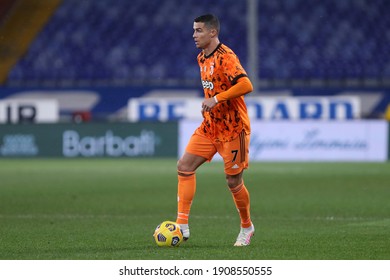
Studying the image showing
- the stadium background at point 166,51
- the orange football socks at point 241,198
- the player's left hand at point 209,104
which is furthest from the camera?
the stadium background at point 166,51

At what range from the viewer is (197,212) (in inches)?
531

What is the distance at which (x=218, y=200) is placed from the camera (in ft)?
50.4

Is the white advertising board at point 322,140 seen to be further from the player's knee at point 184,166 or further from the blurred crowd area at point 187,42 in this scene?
the player's knee at point 184,166

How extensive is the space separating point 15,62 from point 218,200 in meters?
24.6

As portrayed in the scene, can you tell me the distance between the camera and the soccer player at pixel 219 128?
9336mm

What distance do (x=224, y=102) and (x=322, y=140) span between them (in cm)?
1684

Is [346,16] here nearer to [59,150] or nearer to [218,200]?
[59,150]

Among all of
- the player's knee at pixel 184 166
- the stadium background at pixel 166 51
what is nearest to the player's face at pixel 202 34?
the player's knee at pixel 184 166

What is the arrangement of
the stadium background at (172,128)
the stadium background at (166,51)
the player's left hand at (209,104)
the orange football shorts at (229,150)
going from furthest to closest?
the stadium background at (166,51)
the stadium background at (172,128)
the orange football shorts at (229,150)
the player's left hand at (209,104)

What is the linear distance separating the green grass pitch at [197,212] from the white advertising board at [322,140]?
183cm

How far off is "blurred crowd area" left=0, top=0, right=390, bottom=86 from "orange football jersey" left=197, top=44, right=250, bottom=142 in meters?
27.2

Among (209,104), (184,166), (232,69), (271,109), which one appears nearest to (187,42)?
(271,109)

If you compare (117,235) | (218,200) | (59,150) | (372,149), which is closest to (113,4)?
(59,150)

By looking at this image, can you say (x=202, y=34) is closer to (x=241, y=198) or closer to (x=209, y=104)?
(x=209, y=104)
